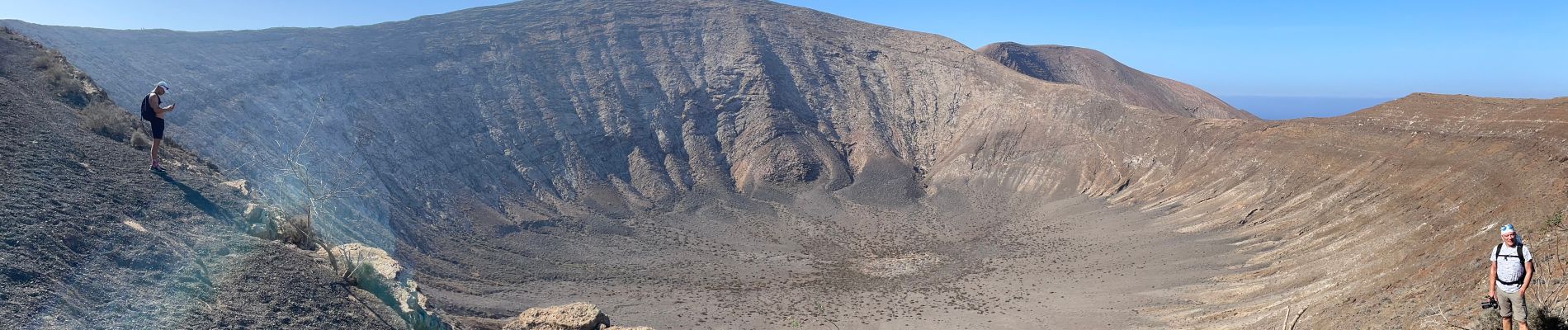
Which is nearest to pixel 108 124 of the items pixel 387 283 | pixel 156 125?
pixel 156 125

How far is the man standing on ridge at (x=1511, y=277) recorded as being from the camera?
986 centimetres

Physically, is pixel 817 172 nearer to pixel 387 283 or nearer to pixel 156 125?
pixel 387 283

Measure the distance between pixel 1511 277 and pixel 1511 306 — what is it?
48 cm

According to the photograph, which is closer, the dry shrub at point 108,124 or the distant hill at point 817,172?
the dry shrub at point 108,124

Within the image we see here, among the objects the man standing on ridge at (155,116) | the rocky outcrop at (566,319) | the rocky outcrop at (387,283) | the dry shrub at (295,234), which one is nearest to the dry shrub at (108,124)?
the man standing on ridge at (155,116)

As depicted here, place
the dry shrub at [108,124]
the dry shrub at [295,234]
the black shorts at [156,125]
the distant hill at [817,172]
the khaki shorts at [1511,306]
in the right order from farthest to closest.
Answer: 1. the distant hill at [817,172]
2. the dry shrub at [108,124]
3. the black shorts at [156,125]
4. the dry shrub at [295,234]
5. the khaki shorts at [1511,306]

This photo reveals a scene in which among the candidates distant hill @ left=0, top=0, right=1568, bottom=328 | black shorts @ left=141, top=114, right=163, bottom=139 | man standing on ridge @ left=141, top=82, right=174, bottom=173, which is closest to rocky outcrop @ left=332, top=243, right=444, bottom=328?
man standing on ridge @ left=141, top=82, right=174, bottom=173

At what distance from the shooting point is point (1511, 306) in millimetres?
10227

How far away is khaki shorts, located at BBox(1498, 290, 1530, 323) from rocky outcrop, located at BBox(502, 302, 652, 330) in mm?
12555

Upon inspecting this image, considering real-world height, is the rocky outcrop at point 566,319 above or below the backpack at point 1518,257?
below

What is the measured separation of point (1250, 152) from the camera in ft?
132

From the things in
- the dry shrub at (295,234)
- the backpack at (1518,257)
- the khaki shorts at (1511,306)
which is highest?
the backpack at (1518,257)

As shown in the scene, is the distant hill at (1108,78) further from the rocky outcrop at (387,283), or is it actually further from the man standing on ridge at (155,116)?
the man standing on ridge at (155,116)

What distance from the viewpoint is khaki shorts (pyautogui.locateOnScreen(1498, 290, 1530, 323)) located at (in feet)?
32.2
